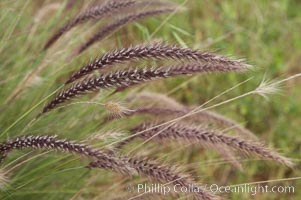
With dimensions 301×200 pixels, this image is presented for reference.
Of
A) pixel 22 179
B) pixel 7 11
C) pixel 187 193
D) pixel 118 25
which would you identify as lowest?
pixel 187 193

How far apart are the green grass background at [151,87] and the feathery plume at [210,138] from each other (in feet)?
0.50

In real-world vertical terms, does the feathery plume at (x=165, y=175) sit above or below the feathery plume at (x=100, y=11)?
below

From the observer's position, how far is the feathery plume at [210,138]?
191 cm

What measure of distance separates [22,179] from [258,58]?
189 cm

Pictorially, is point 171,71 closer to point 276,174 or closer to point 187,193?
point 187,193

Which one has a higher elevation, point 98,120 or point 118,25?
point 118,25

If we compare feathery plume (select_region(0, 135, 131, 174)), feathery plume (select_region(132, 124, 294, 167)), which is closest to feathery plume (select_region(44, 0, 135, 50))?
feathery plume (select_region(132, 124, 294, 167))

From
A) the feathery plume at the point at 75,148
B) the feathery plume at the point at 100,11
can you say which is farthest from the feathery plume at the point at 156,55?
the feathery plume at the point at 100,11

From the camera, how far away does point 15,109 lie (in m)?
2.43

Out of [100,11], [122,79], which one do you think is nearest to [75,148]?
[122,79]

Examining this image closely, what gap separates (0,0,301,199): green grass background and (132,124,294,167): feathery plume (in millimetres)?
152

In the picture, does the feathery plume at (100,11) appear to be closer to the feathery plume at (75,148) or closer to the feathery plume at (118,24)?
the feathery plume at (118,24)

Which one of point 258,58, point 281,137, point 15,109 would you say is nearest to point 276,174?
point 281,137

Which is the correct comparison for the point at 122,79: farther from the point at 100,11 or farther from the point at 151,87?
the point at 151,87
